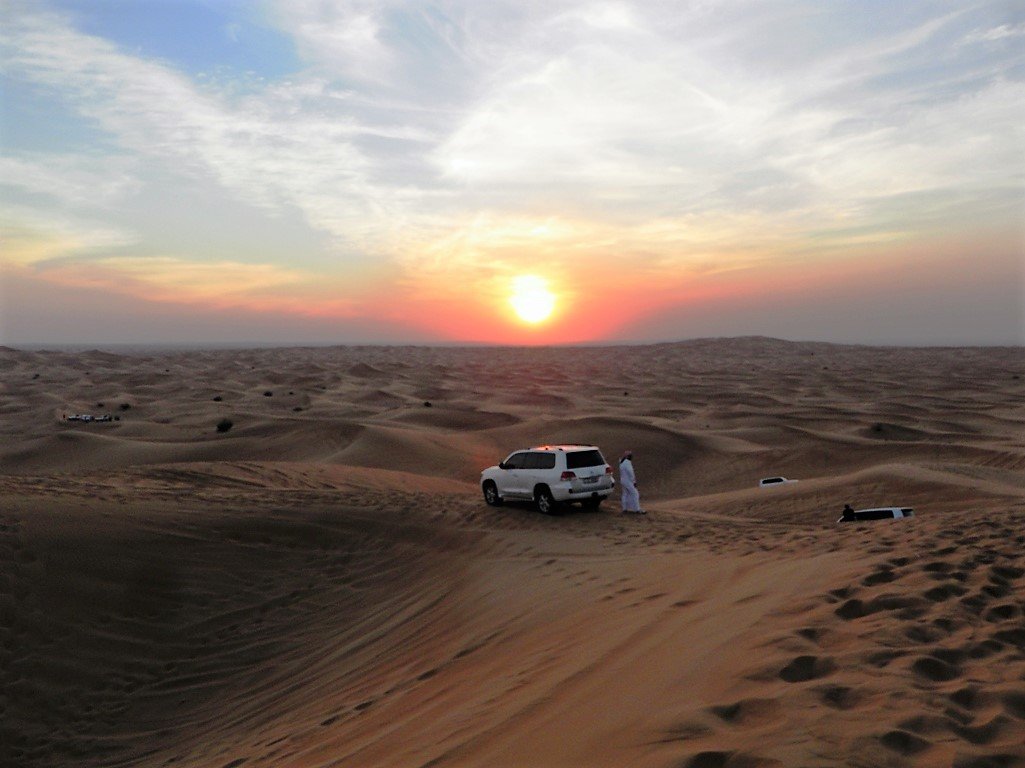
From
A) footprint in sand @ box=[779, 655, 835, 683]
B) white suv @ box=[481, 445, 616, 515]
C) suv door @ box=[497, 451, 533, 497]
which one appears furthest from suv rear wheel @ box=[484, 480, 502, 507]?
footprint in sand @ box=[779, 655, 835, 683]

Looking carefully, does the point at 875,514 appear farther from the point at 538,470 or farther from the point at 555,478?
the point at 538,470

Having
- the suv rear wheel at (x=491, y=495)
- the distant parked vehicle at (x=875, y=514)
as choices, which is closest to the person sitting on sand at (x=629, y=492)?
the suv rear wheel at (x=491, y=495)

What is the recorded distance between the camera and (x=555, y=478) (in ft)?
63.2

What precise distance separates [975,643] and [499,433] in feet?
127

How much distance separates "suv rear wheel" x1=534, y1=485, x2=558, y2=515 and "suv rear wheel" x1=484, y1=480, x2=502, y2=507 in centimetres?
135

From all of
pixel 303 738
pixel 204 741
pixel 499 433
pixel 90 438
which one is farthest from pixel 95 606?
pixel 499 433

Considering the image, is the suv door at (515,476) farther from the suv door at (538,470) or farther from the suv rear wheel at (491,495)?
the suv rear wheel at (491,495)

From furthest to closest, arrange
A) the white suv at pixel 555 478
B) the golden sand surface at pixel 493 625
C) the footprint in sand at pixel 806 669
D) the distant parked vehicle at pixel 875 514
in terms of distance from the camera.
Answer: the white suv at pixel 555 478
the distant parked vehicle at pixel 875 514
the footprint in sand at pixel 806 669
the golden sand surface at pixel 493 625

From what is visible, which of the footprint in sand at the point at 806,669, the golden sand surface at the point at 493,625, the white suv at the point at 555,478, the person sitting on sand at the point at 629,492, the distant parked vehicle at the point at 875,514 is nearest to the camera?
the golden sand surface at the point at 493,625

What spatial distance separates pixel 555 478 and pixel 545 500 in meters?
0.65

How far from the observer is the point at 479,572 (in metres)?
13.6

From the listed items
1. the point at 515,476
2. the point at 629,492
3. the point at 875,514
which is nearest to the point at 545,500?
the point at 515,476

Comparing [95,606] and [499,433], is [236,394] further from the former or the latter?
[95,606]

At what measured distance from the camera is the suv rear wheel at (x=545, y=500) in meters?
19.3
